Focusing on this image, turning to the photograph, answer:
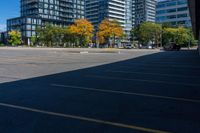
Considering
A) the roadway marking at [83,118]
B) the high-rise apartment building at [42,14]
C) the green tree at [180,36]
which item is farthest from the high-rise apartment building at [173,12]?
the roadway marking at [83,118]

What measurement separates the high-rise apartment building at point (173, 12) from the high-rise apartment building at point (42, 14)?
51.1 m

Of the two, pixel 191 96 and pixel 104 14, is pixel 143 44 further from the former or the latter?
pixel 191 96

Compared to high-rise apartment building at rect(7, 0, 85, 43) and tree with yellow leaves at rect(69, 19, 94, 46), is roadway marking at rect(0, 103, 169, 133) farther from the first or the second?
high-rise apartment building at rect(7, 0, 85, 43)

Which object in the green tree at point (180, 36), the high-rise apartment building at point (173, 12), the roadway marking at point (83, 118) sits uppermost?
the high-rise apartment building at point (173, 12)

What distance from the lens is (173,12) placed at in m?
150

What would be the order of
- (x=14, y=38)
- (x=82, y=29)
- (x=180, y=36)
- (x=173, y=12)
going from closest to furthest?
1. (x=180, y=36)
2. (x=82, y=29)
3. (x=14, y=38)
4. (x=173, y=12)

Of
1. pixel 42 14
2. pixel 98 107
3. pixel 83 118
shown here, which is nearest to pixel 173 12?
pixel 42 14

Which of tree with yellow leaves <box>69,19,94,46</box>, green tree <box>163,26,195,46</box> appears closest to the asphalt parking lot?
green tree <box>163,26,195,46</box>

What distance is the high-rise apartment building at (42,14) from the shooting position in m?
151

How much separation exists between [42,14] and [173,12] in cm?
6626

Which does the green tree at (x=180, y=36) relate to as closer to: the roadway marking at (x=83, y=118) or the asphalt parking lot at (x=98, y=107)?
the asphalt parking lot at (x=98, y=107)

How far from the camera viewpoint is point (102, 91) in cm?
1018

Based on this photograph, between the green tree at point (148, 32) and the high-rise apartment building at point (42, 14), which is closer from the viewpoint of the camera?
the green tree at point (148, 32)

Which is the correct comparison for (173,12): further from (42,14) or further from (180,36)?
(42,14)
